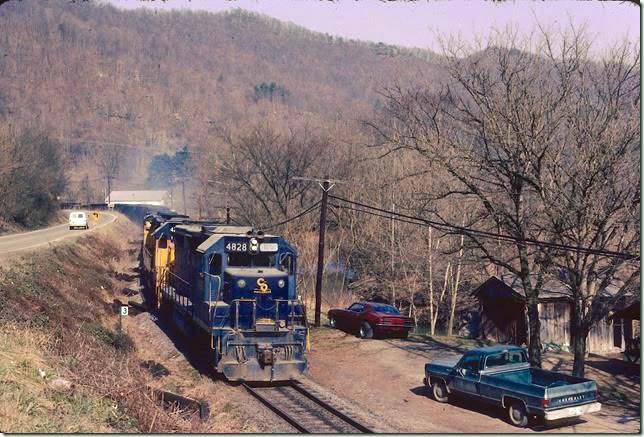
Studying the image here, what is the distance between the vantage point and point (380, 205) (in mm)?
52188

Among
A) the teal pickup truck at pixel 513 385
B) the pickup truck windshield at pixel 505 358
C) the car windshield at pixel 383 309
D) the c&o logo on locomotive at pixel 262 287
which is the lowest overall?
the teal pickup truck at pixel 513 385

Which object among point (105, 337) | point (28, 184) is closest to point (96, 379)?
point (105, 337)

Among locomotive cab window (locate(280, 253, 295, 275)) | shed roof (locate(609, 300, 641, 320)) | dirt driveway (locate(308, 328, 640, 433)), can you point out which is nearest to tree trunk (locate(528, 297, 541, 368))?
dirt driveway (locate(308, 328, 640, 433))

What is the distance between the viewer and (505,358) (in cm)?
1934

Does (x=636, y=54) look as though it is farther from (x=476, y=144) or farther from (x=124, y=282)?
(x=124, y=282)

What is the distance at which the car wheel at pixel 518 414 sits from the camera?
1742cm

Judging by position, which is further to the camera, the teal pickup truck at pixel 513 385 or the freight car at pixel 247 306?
the freight car at pixel 247 306

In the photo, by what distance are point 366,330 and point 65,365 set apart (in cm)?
1587

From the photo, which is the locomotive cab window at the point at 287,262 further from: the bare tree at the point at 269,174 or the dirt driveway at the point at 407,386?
the bare tree at the point at 269,174

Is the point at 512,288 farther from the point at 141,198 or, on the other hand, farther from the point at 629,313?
the point at 141,198

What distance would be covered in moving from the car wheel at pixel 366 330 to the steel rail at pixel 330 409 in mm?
9179

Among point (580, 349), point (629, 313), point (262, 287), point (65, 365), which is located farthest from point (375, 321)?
point (65, 365)

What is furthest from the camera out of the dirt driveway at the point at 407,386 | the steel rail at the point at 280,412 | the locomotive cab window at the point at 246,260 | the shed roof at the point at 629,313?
the shed roof at the point at 629,313

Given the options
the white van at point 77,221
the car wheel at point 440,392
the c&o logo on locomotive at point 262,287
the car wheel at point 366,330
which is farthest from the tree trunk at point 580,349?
the white van at point 77,221
